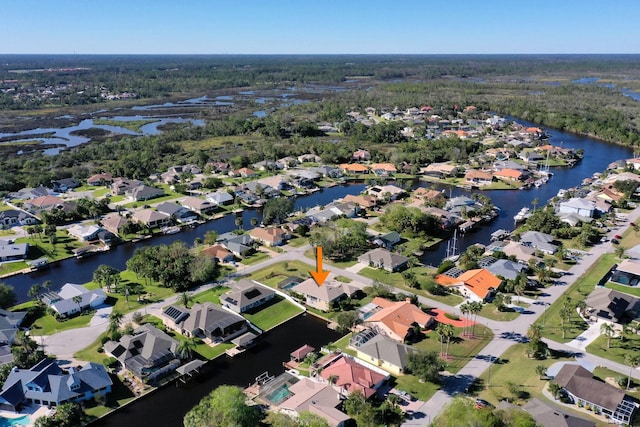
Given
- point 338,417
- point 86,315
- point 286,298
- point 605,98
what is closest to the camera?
point 338,417

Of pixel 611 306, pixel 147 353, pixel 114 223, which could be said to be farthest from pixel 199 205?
pixel 611 306

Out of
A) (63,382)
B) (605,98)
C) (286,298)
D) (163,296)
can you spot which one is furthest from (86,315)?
(605,98)

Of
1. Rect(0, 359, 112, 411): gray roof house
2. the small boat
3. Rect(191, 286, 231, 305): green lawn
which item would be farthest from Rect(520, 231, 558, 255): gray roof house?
Rect(0, 359, 112, 411): gray roof house

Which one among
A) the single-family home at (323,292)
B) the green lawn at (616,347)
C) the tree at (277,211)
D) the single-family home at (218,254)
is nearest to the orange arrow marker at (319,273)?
the single-family home at (323,292)

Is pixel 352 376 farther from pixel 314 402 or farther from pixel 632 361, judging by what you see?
pixel 632 361

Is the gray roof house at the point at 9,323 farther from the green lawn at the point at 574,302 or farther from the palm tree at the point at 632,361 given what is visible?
the palm tree at the point at 632,361

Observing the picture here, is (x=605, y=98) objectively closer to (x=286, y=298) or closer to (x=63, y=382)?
(x=286, y=298)
